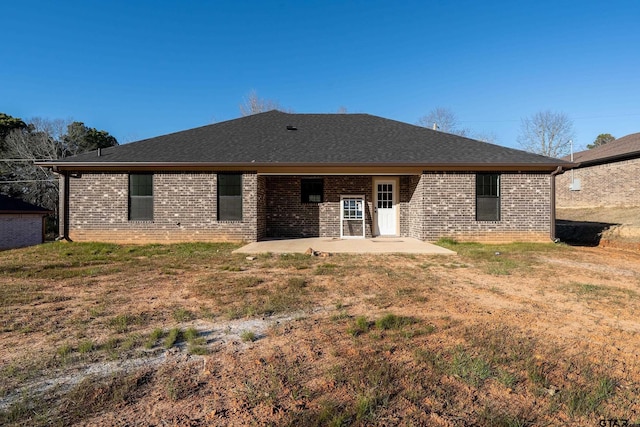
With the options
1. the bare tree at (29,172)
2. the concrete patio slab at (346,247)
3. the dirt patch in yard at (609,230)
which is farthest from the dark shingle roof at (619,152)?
the bare tree at (29,172)

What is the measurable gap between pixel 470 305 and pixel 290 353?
9.61 feet

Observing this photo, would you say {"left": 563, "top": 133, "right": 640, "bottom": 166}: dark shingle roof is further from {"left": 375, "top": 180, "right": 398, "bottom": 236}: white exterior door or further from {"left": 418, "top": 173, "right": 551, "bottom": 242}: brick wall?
{"left": 375, "top": 180, "right": 398, "bottom": 236}: white exterior door

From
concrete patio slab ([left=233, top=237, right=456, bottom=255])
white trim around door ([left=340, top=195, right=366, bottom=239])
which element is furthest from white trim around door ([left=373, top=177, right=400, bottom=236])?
concrete patio slab ([left=233, top=237, right=456, bottom=255])

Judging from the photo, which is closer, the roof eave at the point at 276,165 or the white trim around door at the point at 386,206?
the roof eave at the point at 276,165

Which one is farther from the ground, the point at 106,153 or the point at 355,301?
the point at 106,153

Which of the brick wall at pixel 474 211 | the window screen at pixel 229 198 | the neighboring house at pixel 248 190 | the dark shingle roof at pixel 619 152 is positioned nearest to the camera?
the neighboring house at pixel 248 190

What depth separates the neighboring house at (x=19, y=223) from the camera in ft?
64.3

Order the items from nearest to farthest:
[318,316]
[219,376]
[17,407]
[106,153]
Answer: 1. [17,407]
2. [219,376]
3. [318,316]
4. [106,153]

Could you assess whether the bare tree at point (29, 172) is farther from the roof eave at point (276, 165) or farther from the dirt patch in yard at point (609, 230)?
the dirt patch in yard at point (609, 230)

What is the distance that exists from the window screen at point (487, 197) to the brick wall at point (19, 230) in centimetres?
2423

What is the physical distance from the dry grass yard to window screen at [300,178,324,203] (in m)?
7.41

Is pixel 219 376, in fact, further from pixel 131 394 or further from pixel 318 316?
pixel 318 316

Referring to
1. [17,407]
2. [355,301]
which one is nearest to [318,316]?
[355,301]

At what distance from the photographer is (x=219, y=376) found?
2.75 meters
